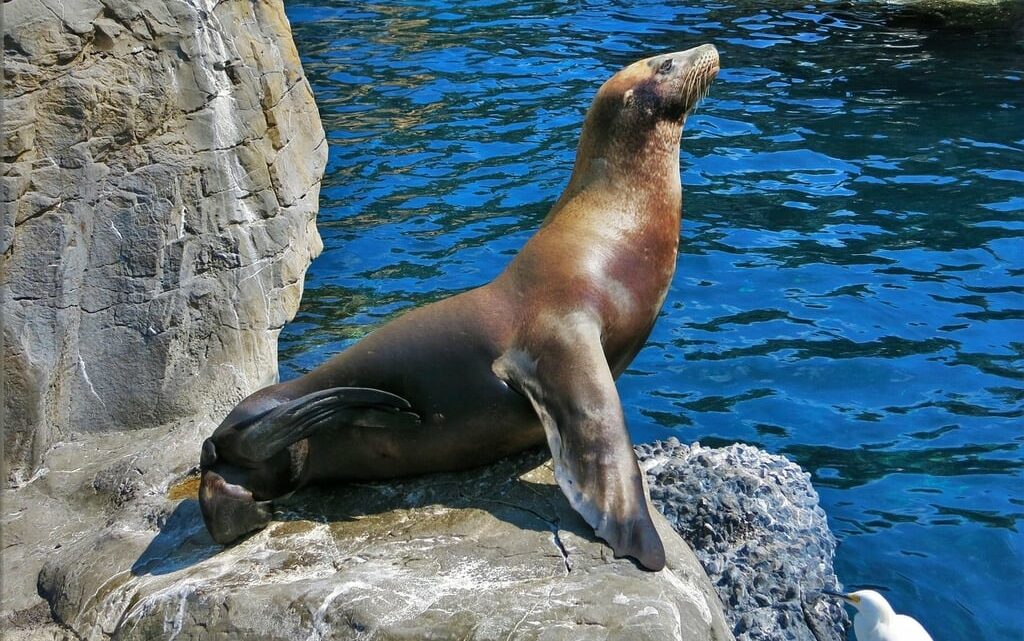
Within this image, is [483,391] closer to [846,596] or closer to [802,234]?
[846,596]

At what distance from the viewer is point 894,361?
6340 millimetres

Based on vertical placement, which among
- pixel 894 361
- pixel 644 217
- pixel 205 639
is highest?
pixel 644 217

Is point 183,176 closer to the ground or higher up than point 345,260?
higher up

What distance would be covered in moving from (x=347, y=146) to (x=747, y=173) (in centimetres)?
354

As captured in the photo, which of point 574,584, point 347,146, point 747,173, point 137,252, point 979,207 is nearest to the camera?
point 574,584

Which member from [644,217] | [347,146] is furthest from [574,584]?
[347,146]

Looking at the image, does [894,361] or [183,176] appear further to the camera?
[894,361]

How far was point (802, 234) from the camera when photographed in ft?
25.7

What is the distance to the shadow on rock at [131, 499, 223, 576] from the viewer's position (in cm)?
398

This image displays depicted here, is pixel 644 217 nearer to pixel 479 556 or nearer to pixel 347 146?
pixel 479 556

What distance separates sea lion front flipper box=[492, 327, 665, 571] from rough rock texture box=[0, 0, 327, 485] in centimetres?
221

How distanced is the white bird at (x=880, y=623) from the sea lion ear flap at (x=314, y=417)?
5.82ft

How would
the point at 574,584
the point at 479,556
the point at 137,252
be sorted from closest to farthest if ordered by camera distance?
the point at 574,584 < the point at 479,556 < the point at 137,252

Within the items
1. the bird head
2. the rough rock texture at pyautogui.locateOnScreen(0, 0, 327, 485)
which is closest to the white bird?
the bird head
